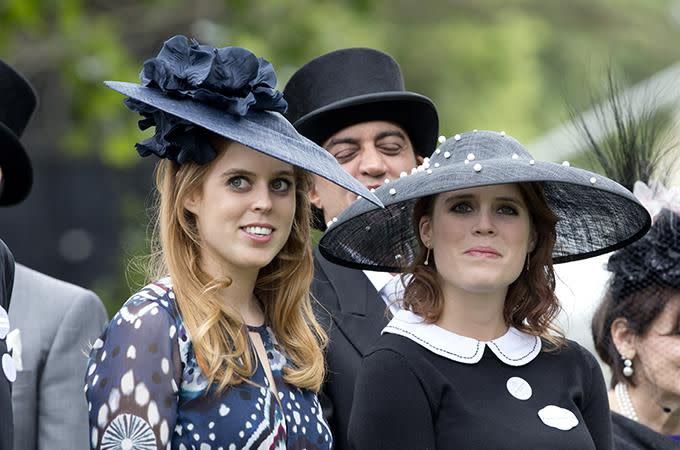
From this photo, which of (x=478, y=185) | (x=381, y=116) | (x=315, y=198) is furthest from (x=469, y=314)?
(x=381, y=116)

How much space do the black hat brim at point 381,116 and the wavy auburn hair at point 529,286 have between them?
0.84 metres

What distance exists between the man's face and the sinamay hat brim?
949 mm

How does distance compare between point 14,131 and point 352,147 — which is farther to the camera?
point 14,131

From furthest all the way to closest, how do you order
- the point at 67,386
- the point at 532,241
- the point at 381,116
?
the point at 381,116 < the point at 67,386 < the point at 532,241

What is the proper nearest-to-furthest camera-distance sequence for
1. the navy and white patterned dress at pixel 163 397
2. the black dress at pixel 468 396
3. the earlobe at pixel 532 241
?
the navy and white patterned dress at pixel 163 397 < the black dress at pixel 468 396 < the earlobe at pixel 532 241

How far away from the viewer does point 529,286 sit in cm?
415

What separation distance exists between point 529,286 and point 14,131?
1.85 meters

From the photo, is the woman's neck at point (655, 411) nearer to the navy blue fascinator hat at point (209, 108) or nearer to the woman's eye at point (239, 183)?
the navy blue fascinator hat at point (209, 108)

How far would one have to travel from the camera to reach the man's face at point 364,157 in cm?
475

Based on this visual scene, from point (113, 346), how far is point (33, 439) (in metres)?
1.31

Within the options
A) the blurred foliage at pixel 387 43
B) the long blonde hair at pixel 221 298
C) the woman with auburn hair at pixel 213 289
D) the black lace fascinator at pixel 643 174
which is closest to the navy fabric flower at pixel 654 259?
the black lace fascinator at pixel 643 174

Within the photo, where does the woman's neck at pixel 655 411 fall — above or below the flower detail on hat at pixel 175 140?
below

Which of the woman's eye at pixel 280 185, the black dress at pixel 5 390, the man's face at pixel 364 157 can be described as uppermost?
the woman's eye at pixel 280 185

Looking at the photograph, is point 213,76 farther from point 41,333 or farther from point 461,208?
point 41,333
